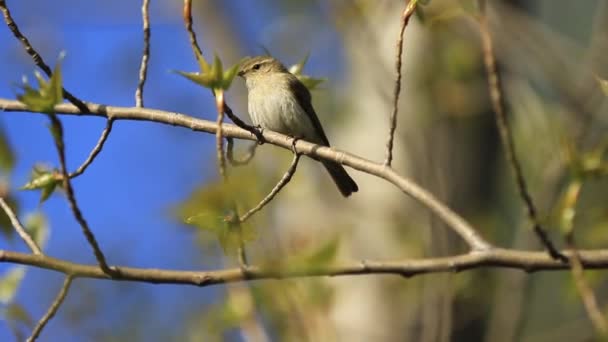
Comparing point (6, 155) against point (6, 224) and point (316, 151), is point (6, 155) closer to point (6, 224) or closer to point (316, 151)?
point (6, 224)

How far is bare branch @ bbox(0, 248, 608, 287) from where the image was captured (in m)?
2.73

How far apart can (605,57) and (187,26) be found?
3.45 meters

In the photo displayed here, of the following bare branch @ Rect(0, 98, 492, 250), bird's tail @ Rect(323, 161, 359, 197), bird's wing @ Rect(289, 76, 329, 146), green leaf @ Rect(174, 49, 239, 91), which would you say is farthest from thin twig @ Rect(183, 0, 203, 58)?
bird's wing @ Rect(289, 76, 329, 146)

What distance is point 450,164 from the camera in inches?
245

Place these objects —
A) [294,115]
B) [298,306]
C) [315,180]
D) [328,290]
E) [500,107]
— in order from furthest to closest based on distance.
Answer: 1. [315,180]
2. [294,115]
3. [328,290]
4. [298,306]
5. [500,107]

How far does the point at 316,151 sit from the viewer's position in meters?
3.31

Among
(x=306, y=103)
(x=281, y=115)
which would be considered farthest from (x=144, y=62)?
(x=306, y=103)

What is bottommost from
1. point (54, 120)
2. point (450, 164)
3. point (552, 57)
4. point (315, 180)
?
point (315, 180)

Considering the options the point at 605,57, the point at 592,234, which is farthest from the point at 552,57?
the point at 592,234

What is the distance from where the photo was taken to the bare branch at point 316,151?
2914 millimetres

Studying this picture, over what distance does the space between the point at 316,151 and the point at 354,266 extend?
21.1 inches

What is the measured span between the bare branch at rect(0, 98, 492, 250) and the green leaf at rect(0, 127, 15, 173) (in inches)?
5.2

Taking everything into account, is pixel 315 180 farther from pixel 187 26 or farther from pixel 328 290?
pixel 187 26

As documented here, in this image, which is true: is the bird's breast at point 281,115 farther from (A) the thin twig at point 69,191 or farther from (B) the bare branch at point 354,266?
(A) the thin twig at point 69,191
